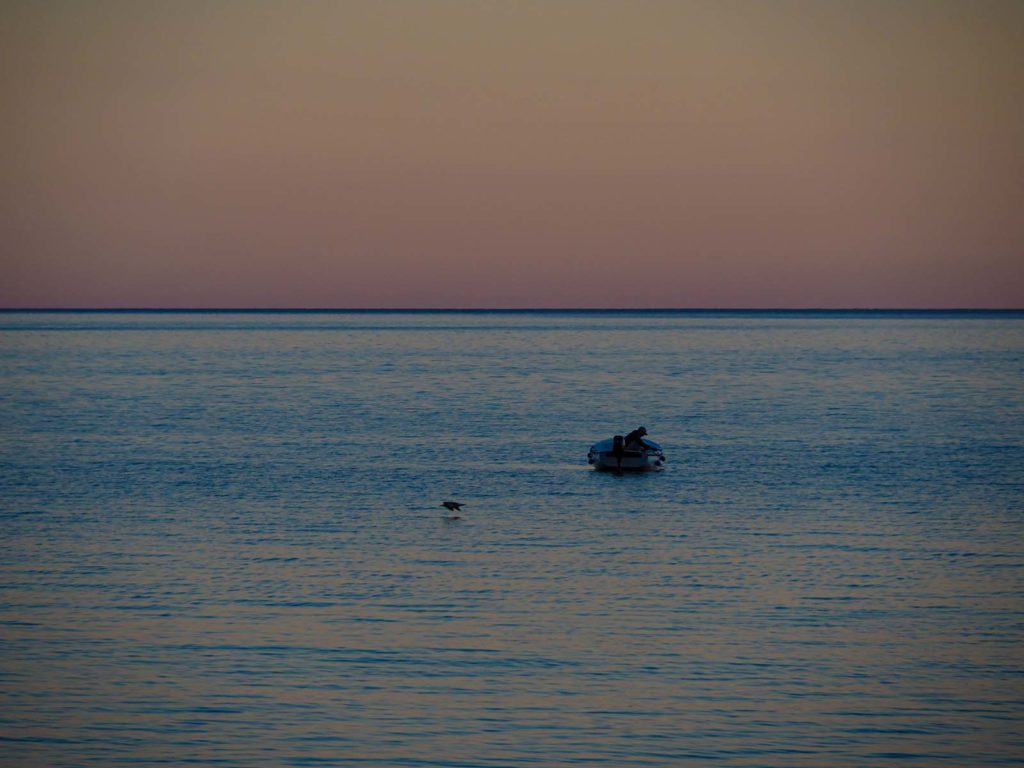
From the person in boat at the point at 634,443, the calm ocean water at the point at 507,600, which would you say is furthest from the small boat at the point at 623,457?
the calm ocean water at the point at 507,600

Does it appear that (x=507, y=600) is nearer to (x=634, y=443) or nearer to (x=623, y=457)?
(x=623, y=457)

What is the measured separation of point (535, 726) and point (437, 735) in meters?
1.30

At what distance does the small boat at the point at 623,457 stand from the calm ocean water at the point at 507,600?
1125 millimetres

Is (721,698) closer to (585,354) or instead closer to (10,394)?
(10,394)

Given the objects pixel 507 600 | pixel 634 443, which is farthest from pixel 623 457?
pixel 507 600

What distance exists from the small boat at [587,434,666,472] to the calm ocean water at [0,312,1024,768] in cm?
112

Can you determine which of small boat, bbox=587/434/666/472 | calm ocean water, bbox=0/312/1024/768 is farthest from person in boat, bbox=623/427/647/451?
calm ocean water, bbox=0/312/1024/768

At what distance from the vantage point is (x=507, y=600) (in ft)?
76.4

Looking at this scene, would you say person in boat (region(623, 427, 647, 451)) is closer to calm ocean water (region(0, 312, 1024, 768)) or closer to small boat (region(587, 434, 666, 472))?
small boat (region(587, 434, 666, 472))

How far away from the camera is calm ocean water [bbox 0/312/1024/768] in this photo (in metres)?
16.8

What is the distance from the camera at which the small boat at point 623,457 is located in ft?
141

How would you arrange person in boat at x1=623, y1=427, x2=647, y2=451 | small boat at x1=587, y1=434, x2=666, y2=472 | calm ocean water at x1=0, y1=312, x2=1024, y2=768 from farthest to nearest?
person in boat at x1=623, y1=427, x2=647, y2=451
small boat at x1=587, y1=434, x2=666, y2=472
calm ocean water at x1=0, y1=312, x2=1024, y2=768

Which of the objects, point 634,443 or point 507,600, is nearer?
point 507,600

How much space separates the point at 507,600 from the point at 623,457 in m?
20.1
